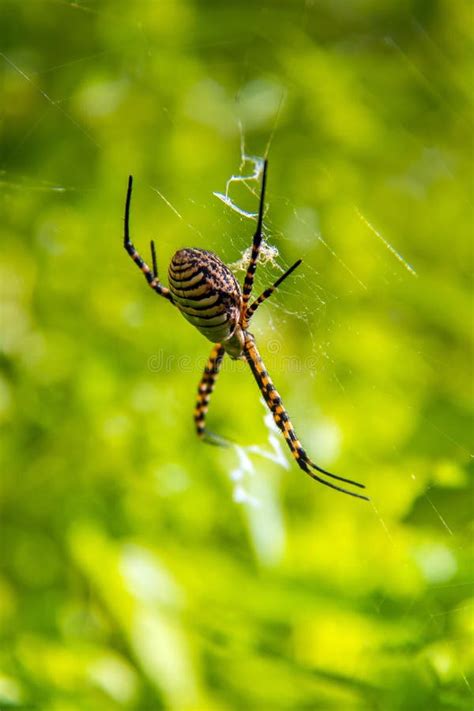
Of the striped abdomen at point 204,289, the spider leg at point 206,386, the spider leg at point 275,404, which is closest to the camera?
the striped abdomen at point 204,289

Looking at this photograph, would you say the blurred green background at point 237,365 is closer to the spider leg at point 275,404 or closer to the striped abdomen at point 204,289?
the spider leg at point 275,404

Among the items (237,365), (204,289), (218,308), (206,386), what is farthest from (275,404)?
(204,289)

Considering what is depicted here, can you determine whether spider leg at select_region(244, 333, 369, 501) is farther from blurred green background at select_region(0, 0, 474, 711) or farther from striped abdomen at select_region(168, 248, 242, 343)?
striped abdomen at select_region(168, 248, 242, 343)

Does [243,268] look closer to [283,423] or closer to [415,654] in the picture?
[283,423]

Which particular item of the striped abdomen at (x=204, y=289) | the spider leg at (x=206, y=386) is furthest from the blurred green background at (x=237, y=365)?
the striped abdomen at (x=204, y=289)

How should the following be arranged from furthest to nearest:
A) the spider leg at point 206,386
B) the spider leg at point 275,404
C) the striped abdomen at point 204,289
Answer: the spider leg at point 206,386
the spider leg at point 275,404
the striped abdomen at point 204,289

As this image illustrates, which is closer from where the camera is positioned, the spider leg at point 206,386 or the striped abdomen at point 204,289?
the striped abdomen at point 204,289

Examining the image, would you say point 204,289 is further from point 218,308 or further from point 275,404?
point 275,404

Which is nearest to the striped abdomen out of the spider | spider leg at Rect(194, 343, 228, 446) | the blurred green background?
the spider

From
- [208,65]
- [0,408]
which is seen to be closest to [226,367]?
[0,408]
